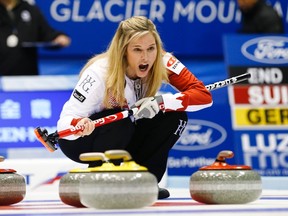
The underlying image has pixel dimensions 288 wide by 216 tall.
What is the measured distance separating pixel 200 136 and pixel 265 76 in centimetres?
72

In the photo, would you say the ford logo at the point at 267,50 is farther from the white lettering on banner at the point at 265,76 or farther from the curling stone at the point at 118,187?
the curling stone at the point at 118,187

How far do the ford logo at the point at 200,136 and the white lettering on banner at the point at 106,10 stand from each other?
1.96m

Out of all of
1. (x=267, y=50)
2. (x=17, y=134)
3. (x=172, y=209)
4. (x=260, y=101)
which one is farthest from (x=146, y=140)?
(x=267, y=50)

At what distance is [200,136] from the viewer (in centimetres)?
730

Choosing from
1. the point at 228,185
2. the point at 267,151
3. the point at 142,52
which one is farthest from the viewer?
the point at 267,151

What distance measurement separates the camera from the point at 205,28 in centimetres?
902

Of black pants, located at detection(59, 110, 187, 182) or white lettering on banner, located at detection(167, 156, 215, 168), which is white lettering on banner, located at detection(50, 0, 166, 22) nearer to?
white lettering on banner, located at detection(167, 156, 215, 168)

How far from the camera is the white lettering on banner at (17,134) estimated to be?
6.59 m

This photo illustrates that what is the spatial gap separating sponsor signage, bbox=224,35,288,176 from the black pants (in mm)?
2527

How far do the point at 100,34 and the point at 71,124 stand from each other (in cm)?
506

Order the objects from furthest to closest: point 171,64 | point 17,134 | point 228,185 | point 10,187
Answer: point 17,134 → point 171,64 → point 10,187 → point 228,185

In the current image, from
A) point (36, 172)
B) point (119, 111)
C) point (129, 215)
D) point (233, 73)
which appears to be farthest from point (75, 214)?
point (233, 73)

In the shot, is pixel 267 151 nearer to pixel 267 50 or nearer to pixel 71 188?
pixel 267 50

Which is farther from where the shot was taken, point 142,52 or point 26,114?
point 26,114
